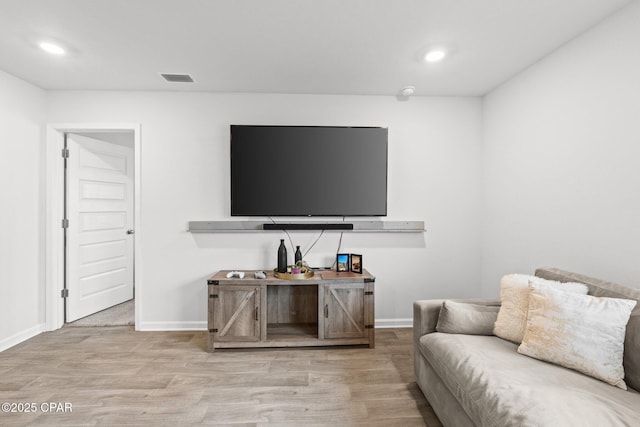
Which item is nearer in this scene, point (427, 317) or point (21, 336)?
point (427, 317)

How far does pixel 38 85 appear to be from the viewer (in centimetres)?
330

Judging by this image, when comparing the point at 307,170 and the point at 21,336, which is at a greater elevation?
the point at 307,170

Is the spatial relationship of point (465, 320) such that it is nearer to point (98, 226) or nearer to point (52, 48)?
point (52, 48)

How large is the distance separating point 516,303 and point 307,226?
1964 millimetres

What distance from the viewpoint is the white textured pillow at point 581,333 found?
1.60m

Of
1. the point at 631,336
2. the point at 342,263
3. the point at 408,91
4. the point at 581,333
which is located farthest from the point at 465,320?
the point at 408,91

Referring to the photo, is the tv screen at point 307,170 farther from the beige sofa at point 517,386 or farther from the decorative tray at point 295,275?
the beige sofa at point 517,386

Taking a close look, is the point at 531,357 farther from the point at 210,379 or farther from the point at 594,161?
the point at 210,379

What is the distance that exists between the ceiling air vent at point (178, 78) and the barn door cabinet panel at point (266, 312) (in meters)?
1.85

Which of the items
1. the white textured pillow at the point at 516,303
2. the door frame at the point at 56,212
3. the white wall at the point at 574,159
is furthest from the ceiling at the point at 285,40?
the white textured pillow at the point at 516,303

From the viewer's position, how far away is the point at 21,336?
10.3 ft

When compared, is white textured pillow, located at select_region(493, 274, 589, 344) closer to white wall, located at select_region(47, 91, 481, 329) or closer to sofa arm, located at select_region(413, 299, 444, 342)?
sofa arm, located at select_region(413, 299, 444, 342)

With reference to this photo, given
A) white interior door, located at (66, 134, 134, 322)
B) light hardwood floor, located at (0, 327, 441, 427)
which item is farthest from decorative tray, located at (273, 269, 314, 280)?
white interior door, located at (66, 134, 134, 322)

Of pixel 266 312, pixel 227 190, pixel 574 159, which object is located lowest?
pixel 266 312
